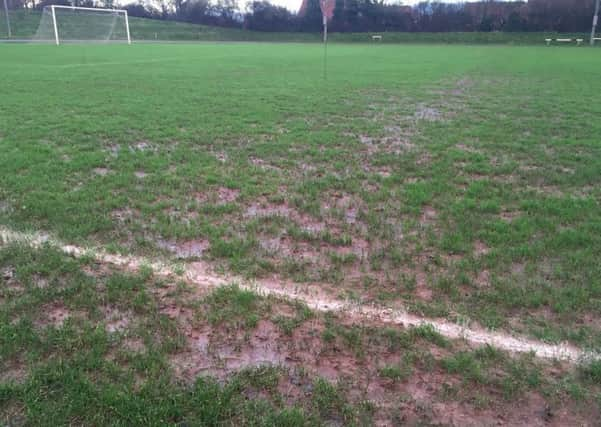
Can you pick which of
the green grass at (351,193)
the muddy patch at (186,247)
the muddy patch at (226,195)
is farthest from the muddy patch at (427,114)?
the muddy patch at (186,247)

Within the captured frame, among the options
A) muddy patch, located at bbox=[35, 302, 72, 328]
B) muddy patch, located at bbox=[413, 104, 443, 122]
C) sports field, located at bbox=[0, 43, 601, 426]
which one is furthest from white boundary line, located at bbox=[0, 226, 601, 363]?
muddy patch, located at bbox=[413, 104, 443, 122]

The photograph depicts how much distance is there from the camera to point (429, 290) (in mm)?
3395

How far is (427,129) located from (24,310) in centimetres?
767

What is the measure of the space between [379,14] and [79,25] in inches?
1744

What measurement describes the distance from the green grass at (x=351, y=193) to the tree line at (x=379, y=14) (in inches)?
2395

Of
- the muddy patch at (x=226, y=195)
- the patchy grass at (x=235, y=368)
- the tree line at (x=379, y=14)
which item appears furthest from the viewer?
the tree line at (x=379, y=14)

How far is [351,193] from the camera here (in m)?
5.43

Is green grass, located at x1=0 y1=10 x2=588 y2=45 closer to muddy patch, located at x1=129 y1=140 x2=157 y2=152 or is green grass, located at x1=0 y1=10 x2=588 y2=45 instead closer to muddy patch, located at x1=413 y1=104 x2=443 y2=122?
muddy patch, located at x1=413 y1=104 x2=443 y2=122

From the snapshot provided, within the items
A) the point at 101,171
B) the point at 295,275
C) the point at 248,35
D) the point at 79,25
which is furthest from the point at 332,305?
the point at 248,35

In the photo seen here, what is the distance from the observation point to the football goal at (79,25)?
43156mm

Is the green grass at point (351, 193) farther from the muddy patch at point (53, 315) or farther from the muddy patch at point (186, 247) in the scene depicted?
the muddy patch at point (53, 315)

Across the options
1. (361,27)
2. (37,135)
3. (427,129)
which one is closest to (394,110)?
(427,129)

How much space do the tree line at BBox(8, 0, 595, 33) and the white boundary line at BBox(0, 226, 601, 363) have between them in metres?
70.4

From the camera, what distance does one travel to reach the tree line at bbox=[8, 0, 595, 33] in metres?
61.1
